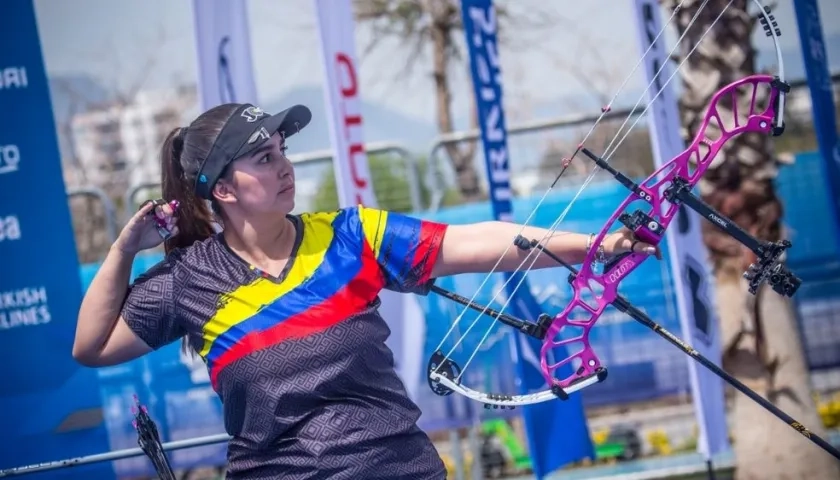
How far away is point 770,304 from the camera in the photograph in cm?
630

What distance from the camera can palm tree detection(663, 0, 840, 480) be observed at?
6.18m

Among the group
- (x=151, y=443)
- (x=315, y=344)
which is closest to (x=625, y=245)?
(x=315, y=344)

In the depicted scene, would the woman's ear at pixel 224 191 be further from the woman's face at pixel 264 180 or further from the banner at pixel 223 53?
the banner at pixel 223 53

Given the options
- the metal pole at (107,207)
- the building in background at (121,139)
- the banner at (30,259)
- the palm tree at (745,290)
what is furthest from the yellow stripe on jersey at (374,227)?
the building in background at (121,139)

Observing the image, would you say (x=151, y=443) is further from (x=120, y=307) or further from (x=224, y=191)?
(x=224, y=191)

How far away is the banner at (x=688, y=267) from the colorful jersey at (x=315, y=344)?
2.72m

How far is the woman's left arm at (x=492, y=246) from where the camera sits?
2.89 metres

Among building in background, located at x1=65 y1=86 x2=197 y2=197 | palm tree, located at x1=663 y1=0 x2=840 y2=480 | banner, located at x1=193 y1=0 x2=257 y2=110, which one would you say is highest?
building in background, located at x1=65 y1=86 x2=197 y2=197

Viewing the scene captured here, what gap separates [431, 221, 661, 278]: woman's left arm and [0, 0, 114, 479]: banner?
2265 millimetres

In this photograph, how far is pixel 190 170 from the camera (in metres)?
2.96

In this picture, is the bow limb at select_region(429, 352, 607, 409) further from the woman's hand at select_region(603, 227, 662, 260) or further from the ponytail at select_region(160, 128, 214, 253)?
the ponytail at select_region(160, 128, 214, 253)

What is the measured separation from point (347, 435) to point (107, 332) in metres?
0.72

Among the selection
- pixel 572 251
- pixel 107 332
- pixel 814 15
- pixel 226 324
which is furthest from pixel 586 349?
pixel 814 15

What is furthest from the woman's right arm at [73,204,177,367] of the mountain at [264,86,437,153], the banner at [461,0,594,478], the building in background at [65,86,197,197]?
the building in background at [65,86,197,197]
